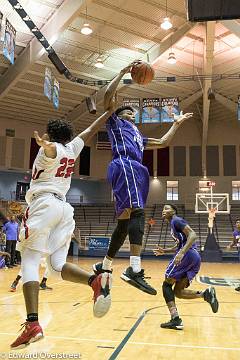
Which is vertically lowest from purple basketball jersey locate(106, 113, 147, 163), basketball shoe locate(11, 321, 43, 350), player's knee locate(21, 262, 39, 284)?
basketball shoe locate(11, 321, 43, 350)

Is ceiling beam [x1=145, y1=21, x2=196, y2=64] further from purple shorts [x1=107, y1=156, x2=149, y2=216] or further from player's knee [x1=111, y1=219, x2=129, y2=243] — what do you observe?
player's knee [x1=111, y1=219, x2=129, y2=243]

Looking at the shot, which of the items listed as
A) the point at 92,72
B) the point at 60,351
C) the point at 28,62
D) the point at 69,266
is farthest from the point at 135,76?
the point at 92,72

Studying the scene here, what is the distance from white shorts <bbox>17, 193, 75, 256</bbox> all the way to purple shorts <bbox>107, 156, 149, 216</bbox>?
20.2 inches

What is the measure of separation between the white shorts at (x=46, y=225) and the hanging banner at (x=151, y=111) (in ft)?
47.9

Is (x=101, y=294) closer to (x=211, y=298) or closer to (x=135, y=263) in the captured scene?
(x=135, y=263)

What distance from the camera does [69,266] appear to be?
320cm

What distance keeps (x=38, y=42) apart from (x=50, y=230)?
14872mm

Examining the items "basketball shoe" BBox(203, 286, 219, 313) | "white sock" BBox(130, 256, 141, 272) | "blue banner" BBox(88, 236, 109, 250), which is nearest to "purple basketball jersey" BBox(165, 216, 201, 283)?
"basketball shoe" BBox(203, 286, 219, 313)

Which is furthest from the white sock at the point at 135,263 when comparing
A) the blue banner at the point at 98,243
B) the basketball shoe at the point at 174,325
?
the blue banner at the point at 98,243

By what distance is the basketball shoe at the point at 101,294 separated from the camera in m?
2.96

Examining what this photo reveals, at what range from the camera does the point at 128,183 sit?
3.59 m

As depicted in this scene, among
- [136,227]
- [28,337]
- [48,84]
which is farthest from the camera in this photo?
[48,84]

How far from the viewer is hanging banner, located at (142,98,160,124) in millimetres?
17625

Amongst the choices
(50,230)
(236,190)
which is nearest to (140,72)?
(50,230)
